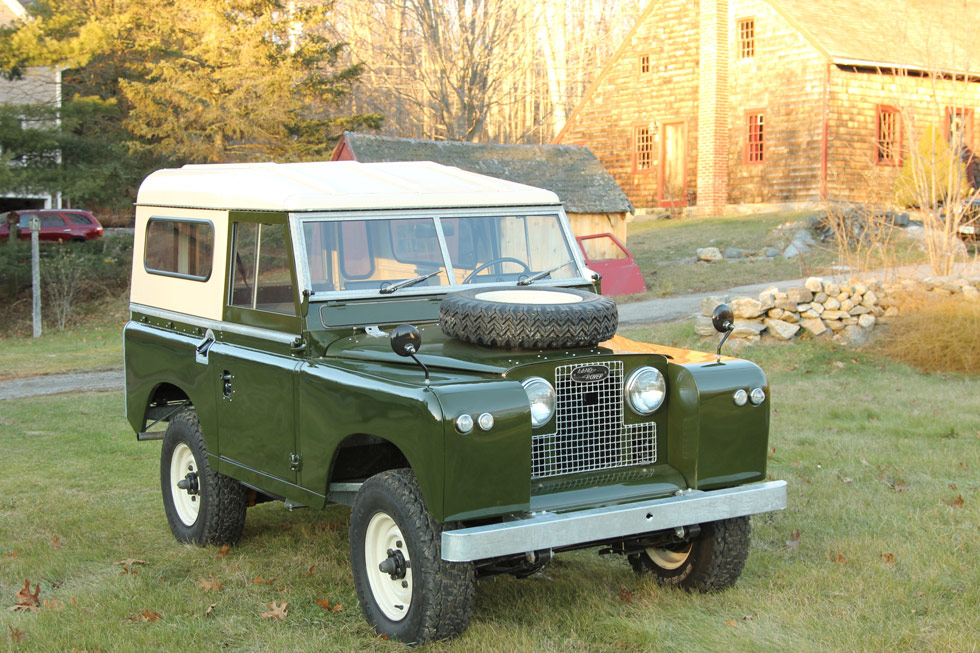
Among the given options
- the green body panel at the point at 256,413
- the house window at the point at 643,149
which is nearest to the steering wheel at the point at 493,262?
the green body panel at the point at 256,413

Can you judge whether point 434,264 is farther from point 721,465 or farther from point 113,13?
point 113,13

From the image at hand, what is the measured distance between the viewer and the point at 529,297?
16.6 ft

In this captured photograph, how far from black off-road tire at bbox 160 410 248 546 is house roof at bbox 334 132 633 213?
16347mm

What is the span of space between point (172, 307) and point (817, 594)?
4182mm

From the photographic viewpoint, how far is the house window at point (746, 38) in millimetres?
32781

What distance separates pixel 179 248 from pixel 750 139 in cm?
2937

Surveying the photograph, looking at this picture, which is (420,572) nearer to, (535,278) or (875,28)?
(535,278)

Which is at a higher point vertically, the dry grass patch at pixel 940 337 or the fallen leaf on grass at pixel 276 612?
the dry grass patch at pixel 940 337

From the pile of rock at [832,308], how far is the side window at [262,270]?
9.11 metres

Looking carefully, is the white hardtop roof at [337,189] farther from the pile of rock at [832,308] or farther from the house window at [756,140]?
the house window at [756,140]

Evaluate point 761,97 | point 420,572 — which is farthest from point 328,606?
point 761,97

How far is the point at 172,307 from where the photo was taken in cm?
649

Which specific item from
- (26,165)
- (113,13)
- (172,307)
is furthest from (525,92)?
(172,307)

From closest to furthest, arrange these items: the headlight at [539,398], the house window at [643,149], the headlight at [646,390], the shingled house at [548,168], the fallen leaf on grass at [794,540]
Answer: the headlight at [539,398] < the headlight at [646,390] < the fallen leaf on grass at [794,540] < the shingled house at [548,168] < the house window at [643,149]
